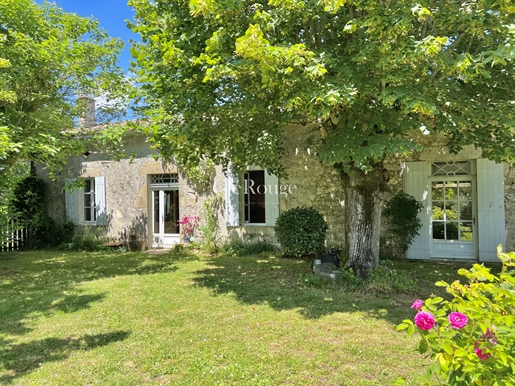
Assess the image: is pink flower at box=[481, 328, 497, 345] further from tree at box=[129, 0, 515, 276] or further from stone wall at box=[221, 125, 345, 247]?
stone wall at box=[221, 125, 345, 247]

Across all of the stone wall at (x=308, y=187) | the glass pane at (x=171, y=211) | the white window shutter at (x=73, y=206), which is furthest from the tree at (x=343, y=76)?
the white window shutter at (x=73, y=206)

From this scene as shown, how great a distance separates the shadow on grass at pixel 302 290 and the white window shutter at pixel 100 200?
5460mm

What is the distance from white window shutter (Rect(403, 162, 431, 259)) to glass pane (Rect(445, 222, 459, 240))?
442mm

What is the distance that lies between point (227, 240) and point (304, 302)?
4.96 metres

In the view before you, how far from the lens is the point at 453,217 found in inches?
307

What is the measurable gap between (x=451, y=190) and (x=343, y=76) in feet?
17.1

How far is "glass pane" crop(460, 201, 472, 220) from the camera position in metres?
7.68

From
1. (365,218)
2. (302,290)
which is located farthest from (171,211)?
(365,218)

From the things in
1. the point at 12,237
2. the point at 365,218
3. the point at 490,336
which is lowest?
the point at 12,237

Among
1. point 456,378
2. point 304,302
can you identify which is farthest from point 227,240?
point 456,378

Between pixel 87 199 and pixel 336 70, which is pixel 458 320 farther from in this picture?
pixel 87 199

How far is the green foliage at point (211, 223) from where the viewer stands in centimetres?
959

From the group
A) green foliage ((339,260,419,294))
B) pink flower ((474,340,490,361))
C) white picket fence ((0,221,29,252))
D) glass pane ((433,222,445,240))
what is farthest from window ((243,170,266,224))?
pink flower ((474,340,490,361))

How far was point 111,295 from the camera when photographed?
18.0ft
